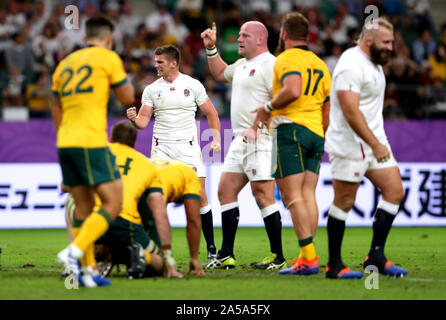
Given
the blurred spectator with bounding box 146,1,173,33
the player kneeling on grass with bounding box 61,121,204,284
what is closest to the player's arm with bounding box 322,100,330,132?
the player kneeling on grass with bounding box 61,121,204,284

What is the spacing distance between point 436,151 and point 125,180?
10.3 meters

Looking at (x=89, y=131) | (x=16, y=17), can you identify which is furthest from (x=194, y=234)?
(x=16, y=17)

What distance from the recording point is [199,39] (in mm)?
19469

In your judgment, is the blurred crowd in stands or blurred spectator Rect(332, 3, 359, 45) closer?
the blurred crowd in stands

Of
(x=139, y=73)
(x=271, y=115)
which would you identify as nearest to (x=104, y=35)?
(x=271, y=115)

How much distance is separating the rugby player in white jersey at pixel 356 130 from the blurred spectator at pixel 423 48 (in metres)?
12.2

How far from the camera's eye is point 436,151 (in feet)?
54.2

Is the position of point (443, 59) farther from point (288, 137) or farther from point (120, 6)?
point (288, 137)

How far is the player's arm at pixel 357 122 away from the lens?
729 centimetres

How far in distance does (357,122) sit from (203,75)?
10928mm

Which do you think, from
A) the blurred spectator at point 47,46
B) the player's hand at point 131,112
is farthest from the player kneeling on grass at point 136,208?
the blurred spectator at point 47,46

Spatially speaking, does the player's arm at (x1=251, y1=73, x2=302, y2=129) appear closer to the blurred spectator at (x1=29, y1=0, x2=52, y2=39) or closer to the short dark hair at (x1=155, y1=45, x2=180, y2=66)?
the short dark hair at (x1=155, y1=45, x2=180, y2=66)

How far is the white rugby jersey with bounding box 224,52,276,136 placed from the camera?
904 cm

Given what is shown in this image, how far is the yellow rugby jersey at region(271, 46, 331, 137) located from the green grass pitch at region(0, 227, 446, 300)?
4.99ft
